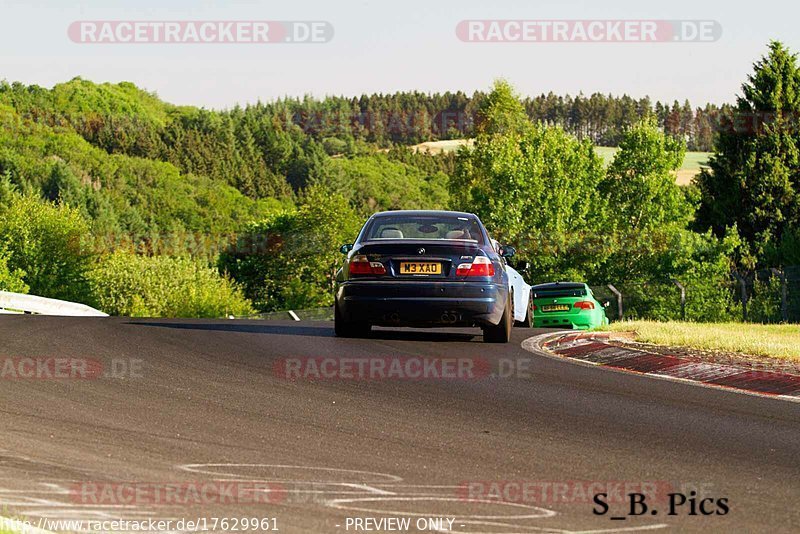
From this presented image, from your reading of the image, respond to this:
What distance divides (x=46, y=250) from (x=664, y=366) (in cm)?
9849

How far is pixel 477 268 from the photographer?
14.6 meters

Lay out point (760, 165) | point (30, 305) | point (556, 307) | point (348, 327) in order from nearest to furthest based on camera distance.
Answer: point (348, 327) → point (556, 307) → point (30, 305) → point (760, 165)

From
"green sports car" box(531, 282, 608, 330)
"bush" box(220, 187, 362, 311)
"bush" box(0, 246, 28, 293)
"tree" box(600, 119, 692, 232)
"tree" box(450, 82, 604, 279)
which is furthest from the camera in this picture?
"bush" box(220, 187, 362, 311)

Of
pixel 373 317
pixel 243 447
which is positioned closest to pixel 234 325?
pixel 373 317

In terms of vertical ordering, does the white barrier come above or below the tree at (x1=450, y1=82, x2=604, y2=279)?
below

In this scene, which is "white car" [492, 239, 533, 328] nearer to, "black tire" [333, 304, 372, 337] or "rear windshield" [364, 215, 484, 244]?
"rear windshield" [364, 215, 484, 244]

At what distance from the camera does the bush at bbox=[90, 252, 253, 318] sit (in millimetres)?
96875

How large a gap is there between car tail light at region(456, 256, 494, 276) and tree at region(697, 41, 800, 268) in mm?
41953

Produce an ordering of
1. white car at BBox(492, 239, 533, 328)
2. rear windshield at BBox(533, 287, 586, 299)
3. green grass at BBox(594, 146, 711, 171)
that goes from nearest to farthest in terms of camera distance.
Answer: white car at BBox(492, 239, 533, 328)
rear windshield at BBox(533, 287, 586, 299)
green grass at BBox(594, 146, 711, 171)

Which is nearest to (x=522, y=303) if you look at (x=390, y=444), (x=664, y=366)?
(x=664, y=366)

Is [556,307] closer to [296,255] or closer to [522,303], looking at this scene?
[522,303]

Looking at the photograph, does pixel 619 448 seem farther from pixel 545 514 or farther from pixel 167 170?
pixel 167 170

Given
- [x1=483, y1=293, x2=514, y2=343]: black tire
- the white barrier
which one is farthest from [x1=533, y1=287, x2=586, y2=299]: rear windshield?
[x1=483, y1=293, x2=514, y2=343]: black tire

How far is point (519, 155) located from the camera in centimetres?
6831
